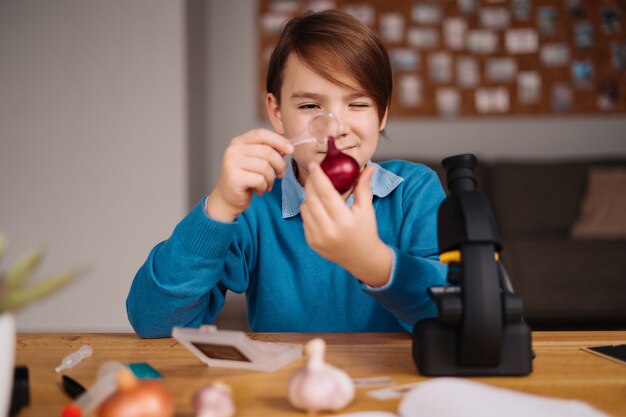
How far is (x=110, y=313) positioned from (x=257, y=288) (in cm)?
241

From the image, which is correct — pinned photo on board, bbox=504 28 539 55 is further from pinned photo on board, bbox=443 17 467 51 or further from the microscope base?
the microscope base

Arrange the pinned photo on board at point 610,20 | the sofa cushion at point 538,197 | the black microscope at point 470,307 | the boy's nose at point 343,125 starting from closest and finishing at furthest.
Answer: the black microscope at point 470,307
the boy's nose at point 343,125
the sofa cushion at point 538,197
the pinned photo on board at point 610,20

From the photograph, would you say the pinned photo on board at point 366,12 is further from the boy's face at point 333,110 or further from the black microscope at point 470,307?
the black microscope at point 470,307

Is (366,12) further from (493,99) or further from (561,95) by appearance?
(561,95)

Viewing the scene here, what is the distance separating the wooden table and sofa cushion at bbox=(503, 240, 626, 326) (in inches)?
81.6

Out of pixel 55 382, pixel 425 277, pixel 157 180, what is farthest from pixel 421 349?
pixel 157 180

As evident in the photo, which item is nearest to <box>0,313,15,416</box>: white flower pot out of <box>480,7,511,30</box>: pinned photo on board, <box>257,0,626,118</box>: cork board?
<box>257,0,626,118</box>: cork board

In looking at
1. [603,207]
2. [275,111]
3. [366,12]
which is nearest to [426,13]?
[366,12]

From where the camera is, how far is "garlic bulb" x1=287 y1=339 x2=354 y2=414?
589mm

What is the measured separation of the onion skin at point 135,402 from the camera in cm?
46

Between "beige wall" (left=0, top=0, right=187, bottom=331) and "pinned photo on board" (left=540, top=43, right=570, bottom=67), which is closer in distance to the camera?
"beige wall" (left=0, top=0, right=187, bottom=331)

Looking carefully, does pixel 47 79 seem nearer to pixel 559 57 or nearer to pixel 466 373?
pixel 559 57

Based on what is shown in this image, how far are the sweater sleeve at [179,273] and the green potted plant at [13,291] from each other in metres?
0.40

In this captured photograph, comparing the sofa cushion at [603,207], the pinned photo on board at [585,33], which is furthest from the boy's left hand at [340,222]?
the pinned photo on board at [585,33]
